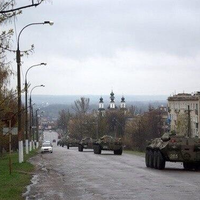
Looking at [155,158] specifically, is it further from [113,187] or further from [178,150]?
[113,187]

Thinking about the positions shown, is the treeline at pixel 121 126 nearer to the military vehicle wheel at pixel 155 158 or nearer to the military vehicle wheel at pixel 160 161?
the military vehicle wheel at pixel 155 158

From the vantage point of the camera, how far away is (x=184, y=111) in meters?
117

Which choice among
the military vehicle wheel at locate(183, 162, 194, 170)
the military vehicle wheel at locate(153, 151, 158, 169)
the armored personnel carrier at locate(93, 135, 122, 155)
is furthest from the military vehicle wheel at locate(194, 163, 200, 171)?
the armored personnel carrier at locate(93, 135, 122, 155)

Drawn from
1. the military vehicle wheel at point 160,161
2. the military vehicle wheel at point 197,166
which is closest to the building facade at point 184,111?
the military vehicle wheel at point 197,166

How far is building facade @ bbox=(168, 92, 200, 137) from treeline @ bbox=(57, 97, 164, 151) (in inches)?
168

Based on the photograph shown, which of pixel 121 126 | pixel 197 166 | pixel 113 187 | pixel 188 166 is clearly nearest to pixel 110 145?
pixel 188 166

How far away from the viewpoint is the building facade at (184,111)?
103319 mm

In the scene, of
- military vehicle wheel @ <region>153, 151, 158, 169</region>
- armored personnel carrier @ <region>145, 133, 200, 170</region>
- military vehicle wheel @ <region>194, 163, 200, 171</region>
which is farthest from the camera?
military vehicle wheel @ <region>153, 151, 158, 169</region>

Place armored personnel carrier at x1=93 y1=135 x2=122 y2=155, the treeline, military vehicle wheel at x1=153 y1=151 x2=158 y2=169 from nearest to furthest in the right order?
military vehicle wheel at x1=153 y1=151 x2=158 y2=169
armored personnel carrier at x1=93 y1=135 x2=122 y2=155
the treeline

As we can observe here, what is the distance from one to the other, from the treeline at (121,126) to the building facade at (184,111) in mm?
4272

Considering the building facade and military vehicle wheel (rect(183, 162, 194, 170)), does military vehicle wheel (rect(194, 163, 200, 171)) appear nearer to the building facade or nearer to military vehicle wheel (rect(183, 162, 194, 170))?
military vehicle wheel (rect(183, 162, 194, 170))

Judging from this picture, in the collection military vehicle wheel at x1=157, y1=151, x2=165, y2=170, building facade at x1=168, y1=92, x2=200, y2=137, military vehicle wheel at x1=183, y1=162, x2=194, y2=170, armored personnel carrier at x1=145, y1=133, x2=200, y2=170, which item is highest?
building facade at x1=168, y1=92, x2=200, y2=137

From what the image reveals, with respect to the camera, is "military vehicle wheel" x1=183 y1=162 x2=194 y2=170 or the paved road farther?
"military vehicle wheel" x1=183 y1=162 x2=194 y2=170

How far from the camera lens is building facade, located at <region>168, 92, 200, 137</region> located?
103319 mm
